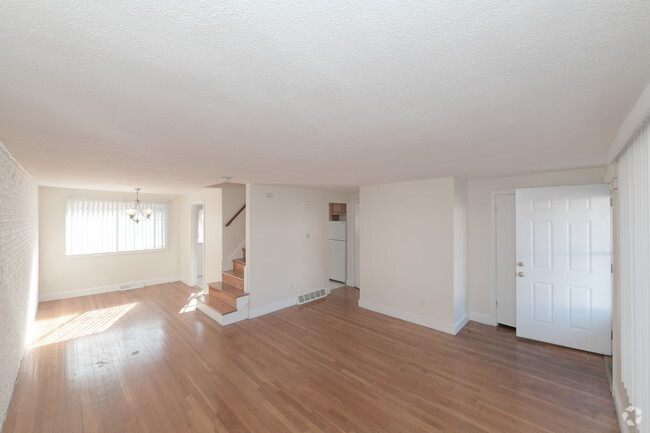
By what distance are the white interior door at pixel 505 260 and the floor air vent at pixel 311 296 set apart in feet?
10.5

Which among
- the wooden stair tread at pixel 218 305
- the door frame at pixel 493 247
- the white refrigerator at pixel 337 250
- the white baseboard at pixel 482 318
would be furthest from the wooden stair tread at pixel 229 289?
the door frame at pixel 493 247

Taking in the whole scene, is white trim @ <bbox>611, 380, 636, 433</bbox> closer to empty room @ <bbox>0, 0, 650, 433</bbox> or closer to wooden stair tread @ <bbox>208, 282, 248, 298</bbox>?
empty room @ <bbox>0, 0, 650, 433</bbox>

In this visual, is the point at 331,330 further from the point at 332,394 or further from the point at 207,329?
the point at 207,329

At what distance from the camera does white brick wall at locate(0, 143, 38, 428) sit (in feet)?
7.39

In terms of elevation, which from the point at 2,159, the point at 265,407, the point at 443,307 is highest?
the point at 2,159

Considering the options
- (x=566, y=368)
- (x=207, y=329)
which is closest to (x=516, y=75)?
(x=566, y=368)

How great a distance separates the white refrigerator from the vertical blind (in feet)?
16.3

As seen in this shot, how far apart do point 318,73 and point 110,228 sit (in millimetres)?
7104

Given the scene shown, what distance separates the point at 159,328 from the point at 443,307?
4.45 meters

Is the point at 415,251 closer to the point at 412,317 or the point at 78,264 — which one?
the point at 412,317

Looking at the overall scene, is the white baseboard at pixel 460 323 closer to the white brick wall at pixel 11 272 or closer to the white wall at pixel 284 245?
the white wall at pixel 284 245

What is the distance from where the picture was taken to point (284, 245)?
16.6ft

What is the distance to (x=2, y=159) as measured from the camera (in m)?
2.25

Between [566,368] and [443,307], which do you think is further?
[443,307]
